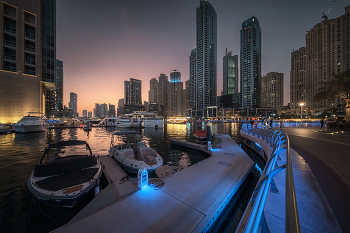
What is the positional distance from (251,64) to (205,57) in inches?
2232

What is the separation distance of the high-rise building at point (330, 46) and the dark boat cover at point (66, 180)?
121548mm

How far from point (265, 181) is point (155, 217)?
338 cm

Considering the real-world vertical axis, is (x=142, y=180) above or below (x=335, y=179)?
below

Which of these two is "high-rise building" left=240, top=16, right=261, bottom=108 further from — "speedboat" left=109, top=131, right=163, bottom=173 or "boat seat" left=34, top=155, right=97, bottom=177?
"boat seat" left=34, top=155, right=97, bottom=177

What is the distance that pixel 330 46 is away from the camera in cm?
10675

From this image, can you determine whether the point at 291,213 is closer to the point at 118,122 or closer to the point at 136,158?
the point at 136,158

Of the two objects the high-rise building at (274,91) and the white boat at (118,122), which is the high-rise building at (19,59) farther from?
the high-rise building at (274,91)

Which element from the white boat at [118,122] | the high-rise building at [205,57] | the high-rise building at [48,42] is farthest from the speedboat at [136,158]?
the high-rise building at [205,57]

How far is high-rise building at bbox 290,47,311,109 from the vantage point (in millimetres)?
148875

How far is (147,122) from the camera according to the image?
56188mm

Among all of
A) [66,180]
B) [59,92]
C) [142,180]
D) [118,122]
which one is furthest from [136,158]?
[59,92]

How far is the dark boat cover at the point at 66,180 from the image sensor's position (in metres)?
5.70

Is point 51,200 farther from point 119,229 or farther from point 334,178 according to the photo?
point 334,178

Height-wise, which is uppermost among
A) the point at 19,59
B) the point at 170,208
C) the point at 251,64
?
the point at 251,64
